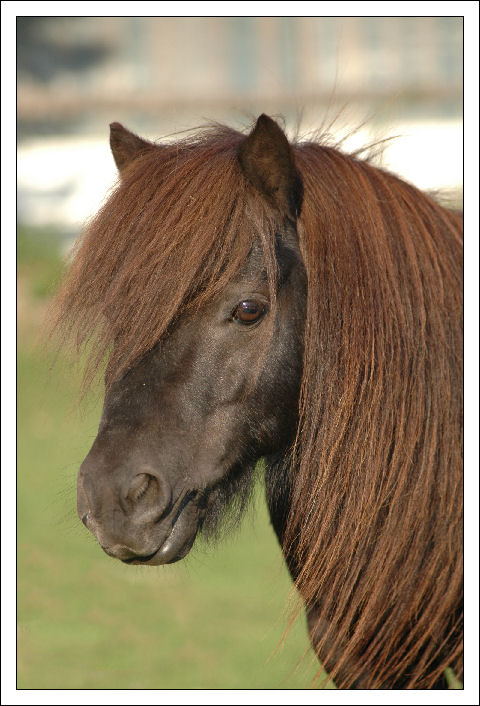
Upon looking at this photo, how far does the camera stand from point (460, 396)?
1.92 meters

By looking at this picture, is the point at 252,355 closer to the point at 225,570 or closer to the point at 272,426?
the point at 272,426

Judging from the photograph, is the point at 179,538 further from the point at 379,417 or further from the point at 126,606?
the point at 126,606

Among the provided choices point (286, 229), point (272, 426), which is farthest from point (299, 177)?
point (272, 426)

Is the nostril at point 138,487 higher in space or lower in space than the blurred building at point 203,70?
lower

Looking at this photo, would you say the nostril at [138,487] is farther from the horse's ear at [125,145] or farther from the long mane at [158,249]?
the horse's ear at [125,145]

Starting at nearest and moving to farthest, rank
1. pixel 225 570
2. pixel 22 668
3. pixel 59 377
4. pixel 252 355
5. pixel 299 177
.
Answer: pixel 252 355, pixel 299 177, pixel 59 377, pixel 22 668, pixel 225 570

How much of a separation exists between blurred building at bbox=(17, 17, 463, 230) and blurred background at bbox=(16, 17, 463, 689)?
31mm

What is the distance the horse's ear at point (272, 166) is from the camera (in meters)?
1.75

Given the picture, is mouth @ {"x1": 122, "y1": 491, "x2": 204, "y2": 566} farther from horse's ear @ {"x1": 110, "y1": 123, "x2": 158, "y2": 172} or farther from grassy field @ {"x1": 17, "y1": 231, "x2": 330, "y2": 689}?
horse's ear @ {"x1": 110, "y1": 123, "x2": 158, "y2": 172}

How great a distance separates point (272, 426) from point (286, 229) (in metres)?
0.54

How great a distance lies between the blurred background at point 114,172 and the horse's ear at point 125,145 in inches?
18.6

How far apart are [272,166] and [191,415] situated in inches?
27.4

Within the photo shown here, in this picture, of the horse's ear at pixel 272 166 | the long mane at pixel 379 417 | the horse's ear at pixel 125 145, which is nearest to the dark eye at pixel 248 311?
the long mane at pixel 379 417

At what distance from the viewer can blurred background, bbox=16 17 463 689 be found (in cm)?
367
